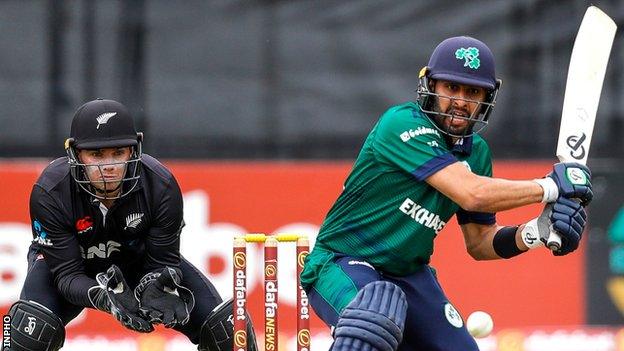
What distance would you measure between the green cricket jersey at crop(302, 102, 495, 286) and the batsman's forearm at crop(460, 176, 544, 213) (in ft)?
0.45

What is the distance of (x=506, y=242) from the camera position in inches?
191

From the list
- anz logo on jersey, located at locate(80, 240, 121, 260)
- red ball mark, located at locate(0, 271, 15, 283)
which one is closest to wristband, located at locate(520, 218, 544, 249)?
anz logo on jersey, located at locate(80, 240, 121, 260)

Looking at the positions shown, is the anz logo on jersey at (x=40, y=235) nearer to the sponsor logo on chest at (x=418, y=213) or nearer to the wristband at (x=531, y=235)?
the sponsor logo on chest at (x=418, y=213)

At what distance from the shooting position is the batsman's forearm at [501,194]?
444cm

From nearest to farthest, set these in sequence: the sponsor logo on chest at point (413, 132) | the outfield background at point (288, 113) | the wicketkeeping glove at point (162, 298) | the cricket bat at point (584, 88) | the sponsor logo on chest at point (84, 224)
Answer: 1. the sponsor logo on chest at point (413, 132)
2. the cricket bat at point (584, 88)
3. the wicketkeeping glove at point (162, 298)
4. the sponsor logo on chest at point (84, 224)
5. the outfield background at point (288, 113)

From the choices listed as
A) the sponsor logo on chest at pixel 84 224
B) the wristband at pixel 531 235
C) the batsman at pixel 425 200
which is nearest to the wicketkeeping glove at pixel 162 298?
the sponsor logo on chest at pixel 84 224

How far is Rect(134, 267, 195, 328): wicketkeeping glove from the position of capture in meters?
4.91

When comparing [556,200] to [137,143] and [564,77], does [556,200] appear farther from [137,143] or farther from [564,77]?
[564,77]

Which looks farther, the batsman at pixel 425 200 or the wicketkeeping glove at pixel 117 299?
the wicketkeeping glove at pixel 117 299

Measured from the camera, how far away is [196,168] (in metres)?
7.20

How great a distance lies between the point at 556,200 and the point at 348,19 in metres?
3.06

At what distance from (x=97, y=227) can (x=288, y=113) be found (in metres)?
2.48

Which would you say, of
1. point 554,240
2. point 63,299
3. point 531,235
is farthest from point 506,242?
point 63,299

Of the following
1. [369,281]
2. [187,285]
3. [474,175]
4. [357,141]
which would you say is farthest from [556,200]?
[357,141]
